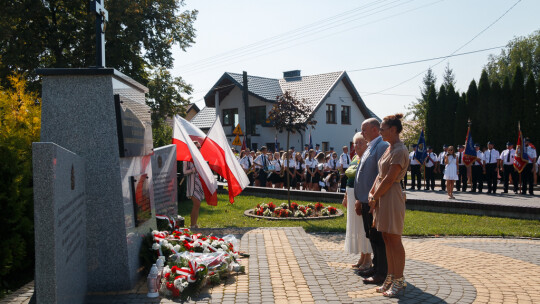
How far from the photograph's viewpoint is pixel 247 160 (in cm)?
2367

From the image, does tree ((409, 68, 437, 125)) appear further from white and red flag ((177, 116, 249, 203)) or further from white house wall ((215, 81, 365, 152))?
white and red flag ((177, 116, 249, 203))

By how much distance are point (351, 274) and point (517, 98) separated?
25233 millimetres

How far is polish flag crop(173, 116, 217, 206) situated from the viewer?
27.2 feet

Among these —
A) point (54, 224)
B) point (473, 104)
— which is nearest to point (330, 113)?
point (473, 104)

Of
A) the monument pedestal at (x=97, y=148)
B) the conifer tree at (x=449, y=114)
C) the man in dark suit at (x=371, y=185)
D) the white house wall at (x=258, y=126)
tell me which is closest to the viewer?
the monument pedestal at (x=97, y=148)

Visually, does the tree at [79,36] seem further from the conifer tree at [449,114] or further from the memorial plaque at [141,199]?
the conifer tree at [449,114]

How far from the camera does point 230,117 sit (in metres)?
44.7

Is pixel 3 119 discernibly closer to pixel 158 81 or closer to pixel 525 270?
pixel 525 270

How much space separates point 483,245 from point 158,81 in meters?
20.6

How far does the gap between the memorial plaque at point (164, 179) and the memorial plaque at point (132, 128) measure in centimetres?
119

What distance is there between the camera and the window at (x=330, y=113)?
141 feet

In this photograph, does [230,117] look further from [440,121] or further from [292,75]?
[440,121]

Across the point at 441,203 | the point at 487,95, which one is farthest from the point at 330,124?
the point at 441,203

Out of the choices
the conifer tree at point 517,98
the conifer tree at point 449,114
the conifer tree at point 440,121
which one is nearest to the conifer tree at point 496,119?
the conifer tree at point 517,98
